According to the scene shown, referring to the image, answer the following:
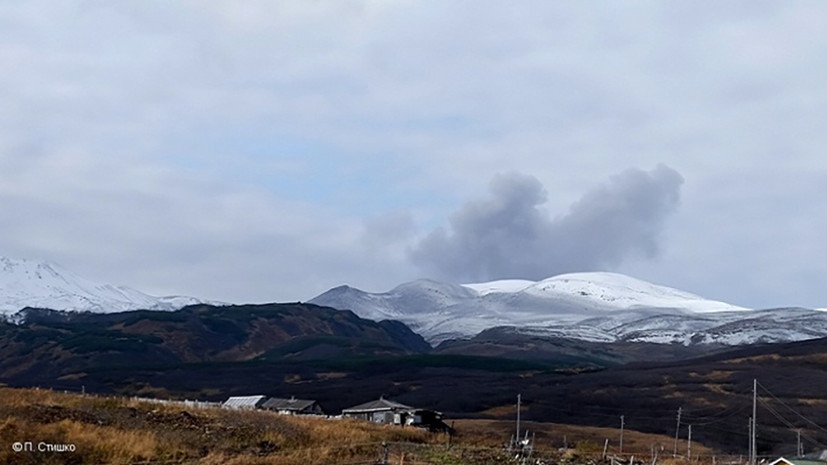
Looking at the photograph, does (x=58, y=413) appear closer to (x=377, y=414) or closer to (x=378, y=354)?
(x=377, y=414)

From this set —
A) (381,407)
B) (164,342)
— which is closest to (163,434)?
(381,407)

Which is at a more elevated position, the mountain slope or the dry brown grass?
the mountain slope

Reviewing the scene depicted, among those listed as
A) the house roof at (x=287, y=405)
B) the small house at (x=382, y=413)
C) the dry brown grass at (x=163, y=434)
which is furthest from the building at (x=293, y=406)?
the dry brown grass at (x=163, y=434)

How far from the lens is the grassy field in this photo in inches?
1129

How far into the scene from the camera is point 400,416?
66938mm

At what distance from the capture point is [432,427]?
6419cm

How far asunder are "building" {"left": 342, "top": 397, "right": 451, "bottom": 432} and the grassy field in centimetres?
1767

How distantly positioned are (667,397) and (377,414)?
33274 mm

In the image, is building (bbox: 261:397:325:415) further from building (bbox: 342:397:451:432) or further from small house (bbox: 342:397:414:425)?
building (bbox: 342:397:451:432)

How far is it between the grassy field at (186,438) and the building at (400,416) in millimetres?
17665

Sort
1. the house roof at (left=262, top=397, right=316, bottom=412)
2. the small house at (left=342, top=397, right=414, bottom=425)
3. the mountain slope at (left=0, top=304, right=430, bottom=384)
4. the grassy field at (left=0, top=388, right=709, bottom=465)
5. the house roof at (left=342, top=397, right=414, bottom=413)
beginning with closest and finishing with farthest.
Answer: the grassy field at (left=0, top=388, right=709, bottom=465), the small house at (left=342, top=397, right=414, bottom=425), the house roof at (left=342, top=397, right=414, bottom=413), the house roof at (left=262, top=397, right=316, bottom=412), the mountain slope at (left=0, top=304, right=430, bottom=384)

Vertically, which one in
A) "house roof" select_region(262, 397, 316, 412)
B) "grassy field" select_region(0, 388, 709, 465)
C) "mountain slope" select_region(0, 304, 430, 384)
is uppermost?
"mountain slope" select_region(0, 304, 430, 384)

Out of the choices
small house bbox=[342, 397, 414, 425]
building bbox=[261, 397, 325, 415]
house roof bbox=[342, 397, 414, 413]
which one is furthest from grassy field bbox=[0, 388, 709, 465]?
building bbox=[261, 397, 325, 415]

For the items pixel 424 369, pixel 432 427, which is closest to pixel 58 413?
pixel 432 427
